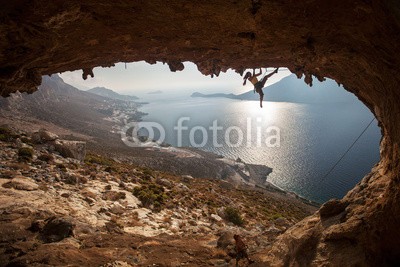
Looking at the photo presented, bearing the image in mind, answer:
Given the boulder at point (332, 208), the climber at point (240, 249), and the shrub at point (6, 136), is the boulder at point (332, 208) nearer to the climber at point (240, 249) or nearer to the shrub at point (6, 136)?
the climber at point (240, 249)

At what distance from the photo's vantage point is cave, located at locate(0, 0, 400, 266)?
6.34 metres

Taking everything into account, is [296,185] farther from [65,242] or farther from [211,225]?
[65,242]

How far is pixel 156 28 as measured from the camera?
868cm

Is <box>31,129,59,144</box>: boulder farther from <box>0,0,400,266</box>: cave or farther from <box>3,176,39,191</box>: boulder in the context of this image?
<box>0,0,400,266</box>: cave

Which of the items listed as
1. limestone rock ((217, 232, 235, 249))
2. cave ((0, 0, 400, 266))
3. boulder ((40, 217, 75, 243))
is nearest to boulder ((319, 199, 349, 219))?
cave ((0, 0, 400, 266))

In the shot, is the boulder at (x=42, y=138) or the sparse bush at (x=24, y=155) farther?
the boulder at (x=42, y=138)

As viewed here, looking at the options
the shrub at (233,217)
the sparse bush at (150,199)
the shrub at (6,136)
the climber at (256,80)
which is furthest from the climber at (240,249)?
the shrub at (6,136)

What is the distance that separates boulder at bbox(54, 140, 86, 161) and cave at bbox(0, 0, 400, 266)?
23163 mm

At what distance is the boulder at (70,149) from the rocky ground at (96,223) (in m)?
3.52

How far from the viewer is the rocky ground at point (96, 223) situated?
11.5 metres

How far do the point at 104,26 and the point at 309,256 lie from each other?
39.2 ft

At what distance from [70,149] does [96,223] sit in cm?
1966

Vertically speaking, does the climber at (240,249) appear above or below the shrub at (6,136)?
below

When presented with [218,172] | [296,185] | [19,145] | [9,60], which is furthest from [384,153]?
[296,185]
